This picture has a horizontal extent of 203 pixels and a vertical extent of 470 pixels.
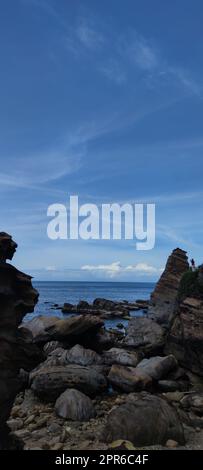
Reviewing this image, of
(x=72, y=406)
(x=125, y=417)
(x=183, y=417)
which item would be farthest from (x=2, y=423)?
(x=183, y=417)

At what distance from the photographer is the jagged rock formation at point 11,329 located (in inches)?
476

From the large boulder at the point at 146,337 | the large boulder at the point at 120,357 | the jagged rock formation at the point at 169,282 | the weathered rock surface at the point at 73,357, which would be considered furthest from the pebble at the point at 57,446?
the jagged rock formation at the point at 169,282

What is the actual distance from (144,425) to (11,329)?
6408 mm

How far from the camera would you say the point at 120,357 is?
28.1 metres

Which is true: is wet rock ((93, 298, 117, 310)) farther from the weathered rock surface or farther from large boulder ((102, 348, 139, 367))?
the weathered rock surface

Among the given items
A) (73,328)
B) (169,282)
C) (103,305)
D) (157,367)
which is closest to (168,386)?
(157,367)

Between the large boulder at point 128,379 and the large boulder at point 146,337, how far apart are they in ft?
26.0

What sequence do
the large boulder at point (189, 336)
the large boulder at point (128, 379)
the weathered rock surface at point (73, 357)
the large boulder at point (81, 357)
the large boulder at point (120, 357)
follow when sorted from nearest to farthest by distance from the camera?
the large boulder at point (128, 379) < the weathered rock surface at point (73, 357) < the large boulder at point (81, 357) < the large boulder at point (189, 336) < the large boulder at point (120, 357)

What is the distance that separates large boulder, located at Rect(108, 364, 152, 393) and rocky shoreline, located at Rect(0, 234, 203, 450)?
5cm

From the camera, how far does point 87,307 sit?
288ft

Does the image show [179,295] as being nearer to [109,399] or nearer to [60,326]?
[60,326]

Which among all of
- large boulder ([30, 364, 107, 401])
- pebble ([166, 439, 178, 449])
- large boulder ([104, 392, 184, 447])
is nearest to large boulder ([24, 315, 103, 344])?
large boulder ([30, 364, 107, 401])

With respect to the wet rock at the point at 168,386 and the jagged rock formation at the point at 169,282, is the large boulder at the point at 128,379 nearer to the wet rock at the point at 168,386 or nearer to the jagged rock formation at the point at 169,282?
the wet rock at the point at 168,386
